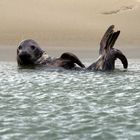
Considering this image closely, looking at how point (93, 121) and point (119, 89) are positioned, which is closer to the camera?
point (93, 121)

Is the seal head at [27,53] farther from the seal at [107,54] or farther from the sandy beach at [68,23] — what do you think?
the sandy beach at [68,23]

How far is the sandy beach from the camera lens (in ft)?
68.7

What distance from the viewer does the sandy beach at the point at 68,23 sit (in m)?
20.9

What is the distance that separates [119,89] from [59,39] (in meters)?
15.0

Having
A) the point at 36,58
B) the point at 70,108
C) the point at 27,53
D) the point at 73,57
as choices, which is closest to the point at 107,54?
the point at 73,57

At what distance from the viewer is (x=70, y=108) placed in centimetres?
609

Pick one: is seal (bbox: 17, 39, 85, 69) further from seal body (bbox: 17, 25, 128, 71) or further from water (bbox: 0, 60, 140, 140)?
water (bbox: 0, 60, 140, 140)

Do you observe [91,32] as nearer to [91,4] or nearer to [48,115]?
[91,4]

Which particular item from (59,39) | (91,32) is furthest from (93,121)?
(91,32)

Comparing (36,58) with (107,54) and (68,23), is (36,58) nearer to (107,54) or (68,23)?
(107,54)

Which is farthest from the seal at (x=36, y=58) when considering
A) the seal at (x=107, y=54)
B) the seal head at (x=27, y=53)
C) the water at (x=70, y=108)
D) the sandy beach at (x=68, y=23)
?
the sandy beach at (x=68, y=23)

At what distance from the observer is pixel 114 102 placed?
254 inches

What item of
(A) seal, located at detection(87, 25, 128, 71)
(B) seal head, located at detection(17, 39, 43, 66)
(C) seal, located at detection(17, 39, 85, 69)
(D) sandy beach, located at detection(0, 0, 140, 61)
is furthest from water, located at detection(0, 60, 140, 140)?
(D) sandy beach, located at detection(0, 0, 140, 61)

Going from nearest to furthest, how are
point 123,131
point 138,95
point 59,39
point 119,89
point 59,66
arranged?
point 123,131 < point 138,95 < point 119,89 < point 59,66 < point 59,39
